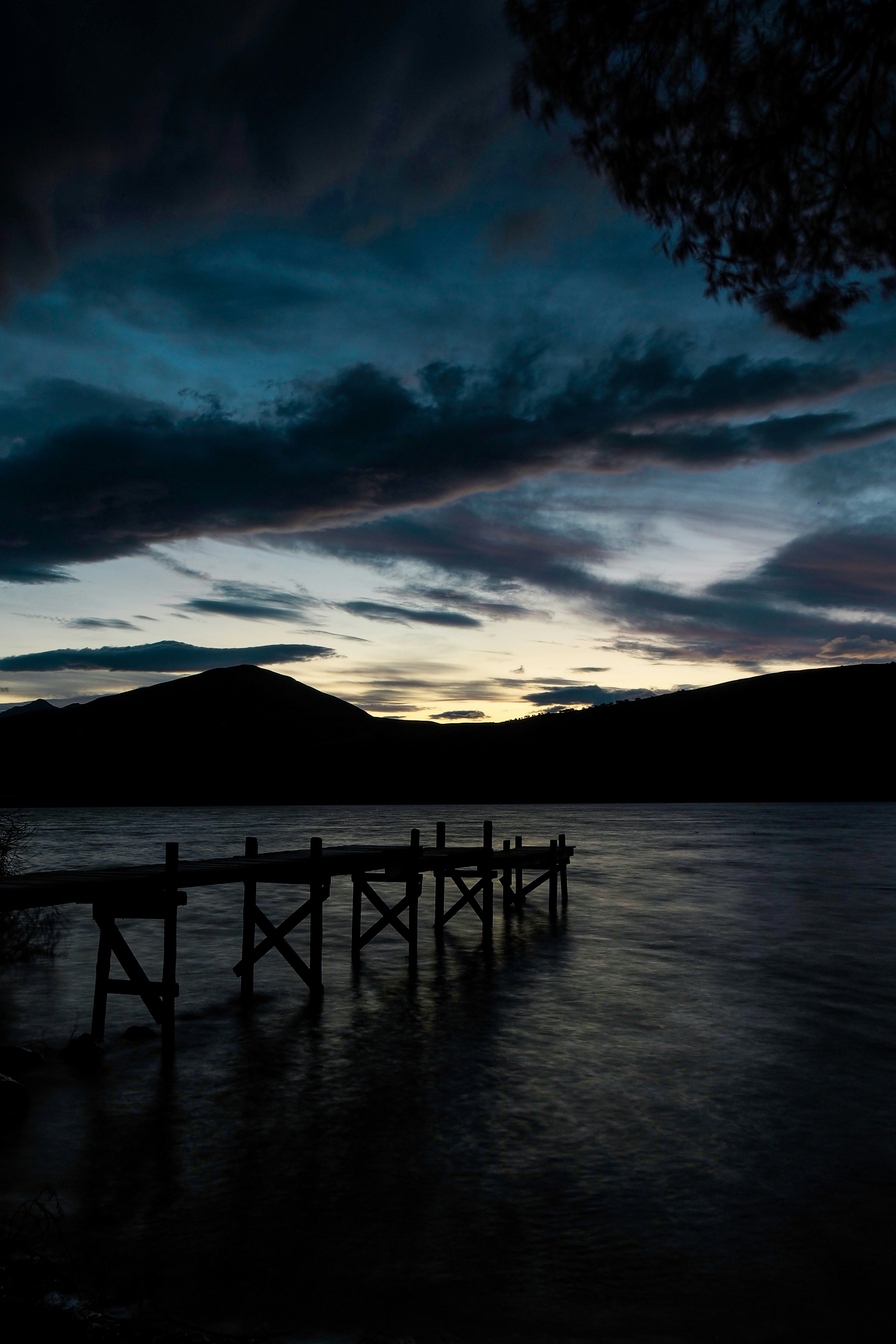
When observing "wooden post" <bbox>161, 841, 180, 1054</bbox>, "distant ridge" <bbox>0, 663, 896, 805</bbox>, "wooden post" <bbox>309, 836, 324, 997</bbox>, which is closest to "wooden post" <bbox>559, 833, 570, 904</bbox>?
"wooden post" <bbox>309, 836, 324, 997</bbox>

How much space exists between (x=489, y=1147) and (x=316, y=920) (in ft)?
31.0

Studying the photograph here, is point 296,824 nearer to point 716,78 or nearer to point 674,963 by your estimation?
point 674,963

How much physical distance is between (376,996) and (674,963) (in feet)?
28.0

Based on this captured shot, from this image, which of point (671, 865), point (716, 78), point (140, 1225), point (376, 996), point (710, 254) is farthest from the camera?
point (671, 865)

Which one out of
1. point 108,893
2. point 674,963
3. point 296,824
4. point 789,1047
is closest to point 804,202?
point 789,1047

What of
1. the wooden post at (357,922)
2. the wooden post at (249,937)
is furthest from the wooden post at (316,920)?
the wooden post at (357,922)

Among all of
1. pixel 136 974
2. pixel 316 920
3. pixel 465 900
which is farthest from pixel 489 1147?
pixel 465 900

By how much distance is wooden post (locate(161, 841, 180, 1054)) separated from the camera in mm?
14414

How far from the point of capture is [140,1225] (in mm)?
7988

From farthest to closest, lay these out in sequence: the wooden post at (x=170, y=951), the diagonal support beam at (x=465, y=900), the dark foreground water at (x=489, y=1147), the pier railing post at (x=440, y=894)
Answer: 1. the diagonal support beam at (x=465, y=900)
2. the pier railing post at (x=440, y=894)
3. the wooden post at (x=170, y=951)
4. the dark foreground water at (x=489, y=1147)

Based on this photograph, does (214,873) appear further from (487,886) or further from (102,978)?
(487,886)

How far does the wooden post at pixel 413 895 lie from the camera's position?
75.3 ft

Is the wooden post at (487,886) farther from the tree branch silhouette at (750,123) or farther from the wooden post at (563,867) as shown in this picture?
the tree branch silhouette at (750,123)

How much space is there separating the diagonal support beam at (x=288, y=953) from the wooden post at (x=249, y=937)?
19 centimetres
